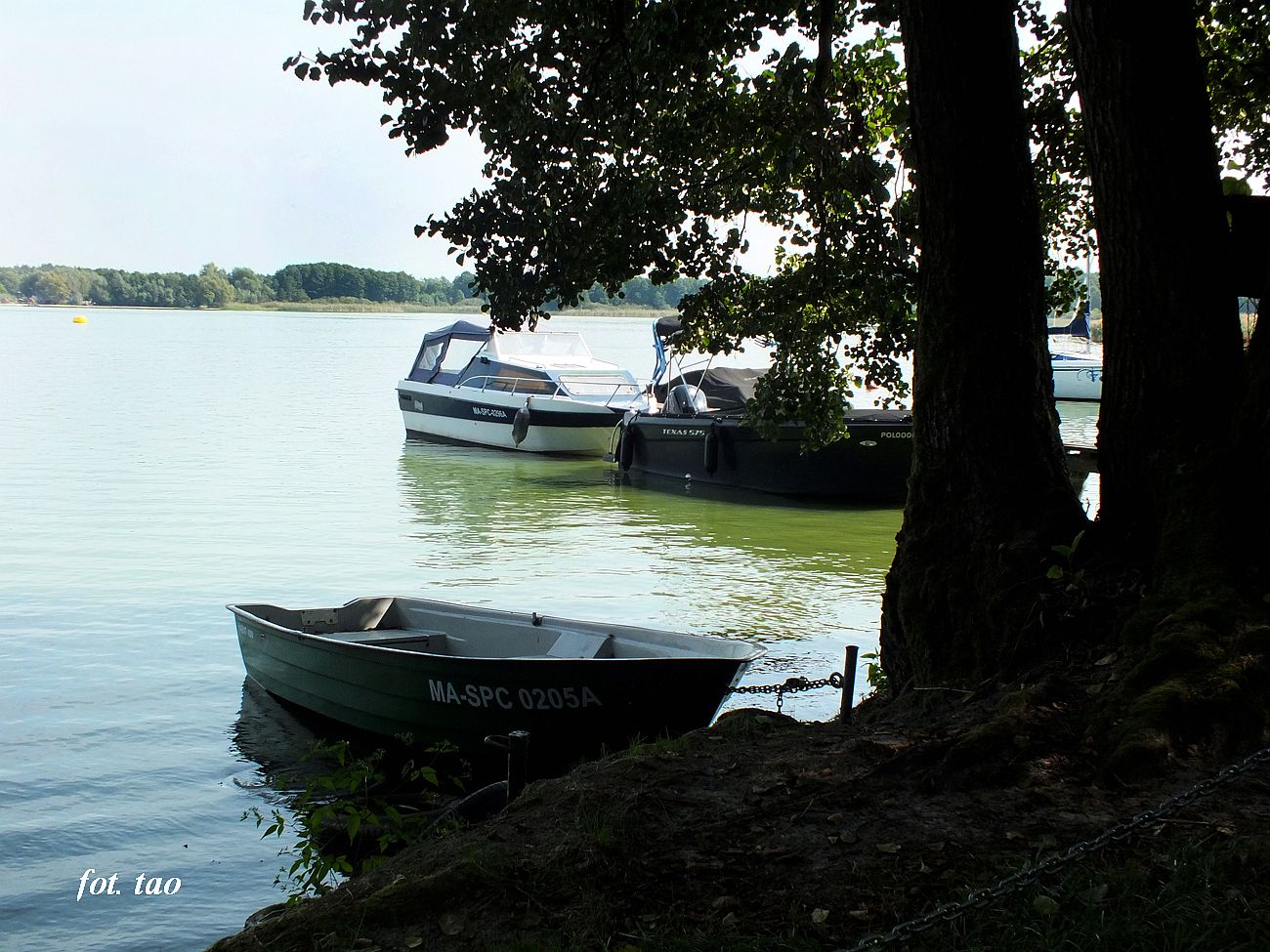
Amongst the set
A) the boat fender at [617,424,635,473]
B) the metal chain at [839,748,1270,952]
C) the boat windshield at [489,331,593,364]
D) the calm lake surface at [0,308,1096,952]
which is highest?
the boat windshield at [489,331,593,364]

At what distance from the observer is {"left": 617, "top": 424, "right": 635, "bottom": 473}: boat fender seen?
2762 centimetres

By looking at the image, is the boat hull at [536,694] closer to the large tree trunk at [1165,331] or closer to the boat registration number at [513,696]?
the boat registration number at [513,696]

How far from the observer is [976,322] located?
6.33 metres

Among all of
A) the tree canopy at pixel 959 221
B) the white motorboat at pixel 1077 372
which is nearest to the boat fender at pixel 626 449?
the tree canopy at pixel 959 221

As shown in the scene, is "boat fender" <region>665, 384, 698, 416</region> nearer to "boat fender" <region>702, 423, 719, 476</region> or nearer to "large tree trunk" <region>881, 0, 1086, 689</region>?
"boat fender" <region>702, 423, 719, 476</region>

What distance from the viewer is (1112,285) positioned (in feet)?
19.4

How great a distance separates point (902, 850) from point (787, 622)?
10.1m

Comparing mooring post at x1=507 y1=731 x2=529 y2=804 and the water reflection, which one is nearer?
mooring post at x1=507 y1=731 x2=529 y2=804

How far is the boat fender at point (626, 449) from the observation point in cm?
2762

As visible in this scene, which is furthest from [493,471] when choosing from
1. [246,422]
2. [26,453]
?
[246,422]

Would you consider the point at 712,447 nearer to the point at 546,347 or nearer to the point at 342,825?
the point at 546,347

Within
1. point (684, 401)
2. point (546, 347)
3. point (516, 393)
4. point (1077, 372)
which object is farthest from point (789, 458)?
point (1077, 372)

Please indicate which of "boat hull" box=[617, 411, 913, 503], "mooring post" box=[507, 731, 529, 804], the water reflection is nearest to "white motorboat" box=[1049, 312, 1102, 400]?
"boat hull" box=[617, 411, 913, 503]

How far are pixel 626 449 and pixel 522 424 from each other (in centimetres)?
494
